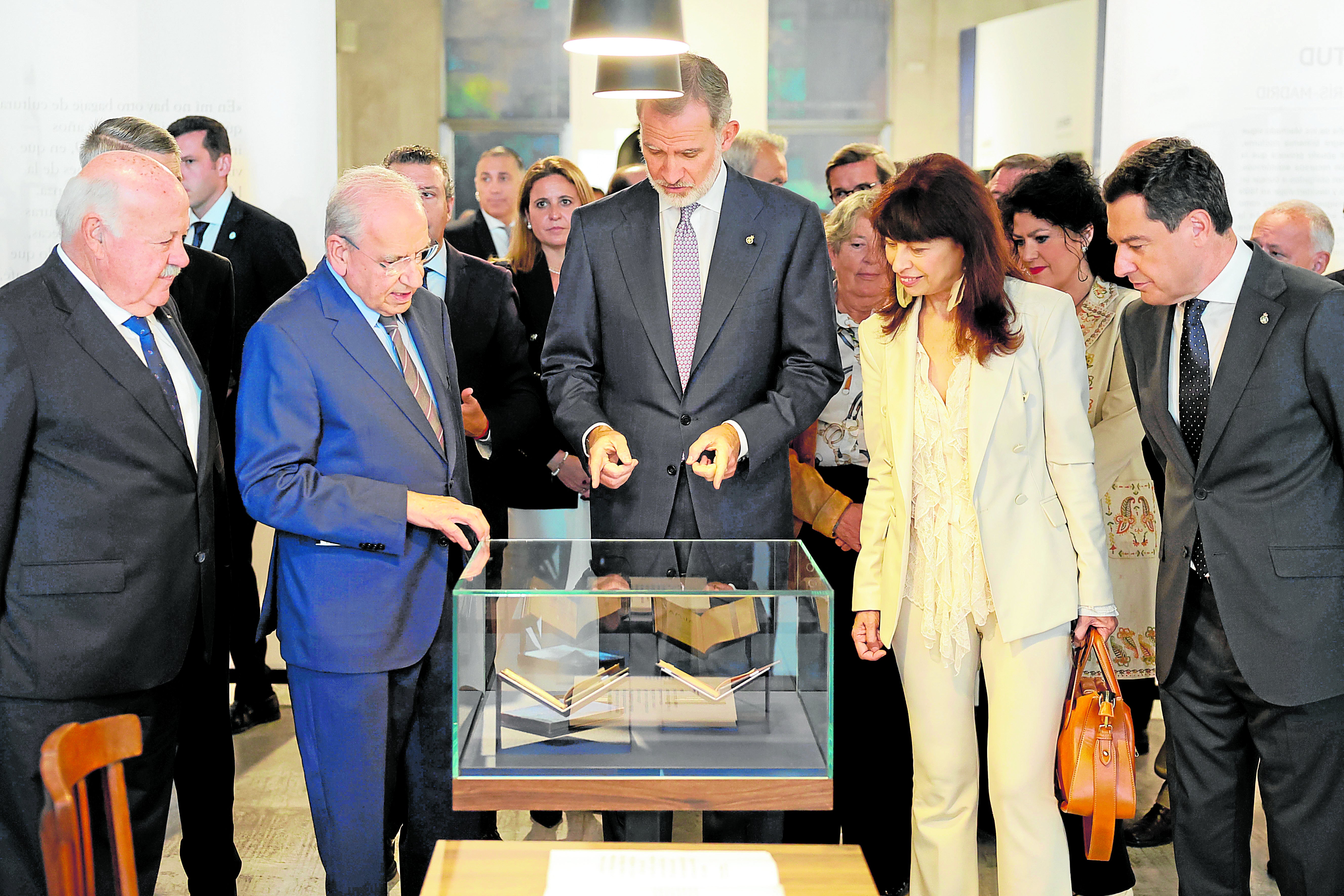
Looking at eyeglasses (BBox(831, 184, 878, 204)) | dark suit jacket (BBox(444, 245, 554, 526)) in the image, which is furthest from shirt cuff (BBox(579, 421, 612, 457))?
eyeglasses (BBox(831, 184, 878, 204))

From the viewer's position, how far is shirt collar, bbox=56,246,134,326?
2469mm

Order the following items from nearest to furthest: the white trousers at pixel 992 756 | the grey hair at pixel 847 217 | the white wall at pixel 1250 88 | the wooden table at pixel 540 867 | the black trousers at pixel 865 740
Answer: the wooden table at pixel 540 867 < the white trousers at pixel 992 756 < the black trousers at pixel 865 740 < the grey hair at pixel 847 217 < the white wall at pixel 1250 88

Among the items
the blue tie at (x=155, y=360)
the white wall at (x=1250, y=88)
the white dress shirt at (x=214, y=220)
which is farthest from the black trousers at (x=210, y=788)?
the white wall at (x=1250, y=88)

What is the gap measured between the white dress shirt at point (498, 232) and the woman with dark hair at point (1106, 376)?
3292 mm

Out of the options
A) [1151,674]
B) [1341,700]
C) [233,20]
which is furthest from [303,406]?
[233,20]

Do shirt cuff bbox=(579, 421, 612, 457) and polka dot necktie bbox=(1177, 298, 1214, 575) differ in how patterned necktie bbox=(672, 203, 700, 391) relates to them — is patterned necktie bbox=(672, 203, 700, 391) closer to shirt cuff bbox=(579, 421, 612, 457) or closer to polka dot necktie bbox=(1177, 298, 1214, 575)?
shirt cuff bbox=(579, 421, 612, 457)

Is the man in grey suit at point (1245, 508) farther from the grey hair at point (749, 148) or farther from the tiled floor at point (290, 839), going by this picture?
the grey hair at point (749, 148)

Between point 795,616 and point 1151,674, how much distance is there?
7.04 feet

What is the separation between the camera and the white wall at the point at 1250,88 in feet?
15.5

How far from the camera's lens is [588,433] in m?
2.74

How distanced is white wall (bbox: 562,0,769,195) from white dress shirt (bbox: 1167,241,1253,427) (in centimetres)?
505

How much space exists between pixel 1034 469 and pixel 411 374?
1.41 metres

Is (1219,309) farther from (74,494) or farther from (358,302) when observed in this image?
(74,494)

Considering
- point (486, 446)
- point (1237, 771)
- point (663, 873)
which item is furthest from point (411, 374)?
point (1237, 771)
